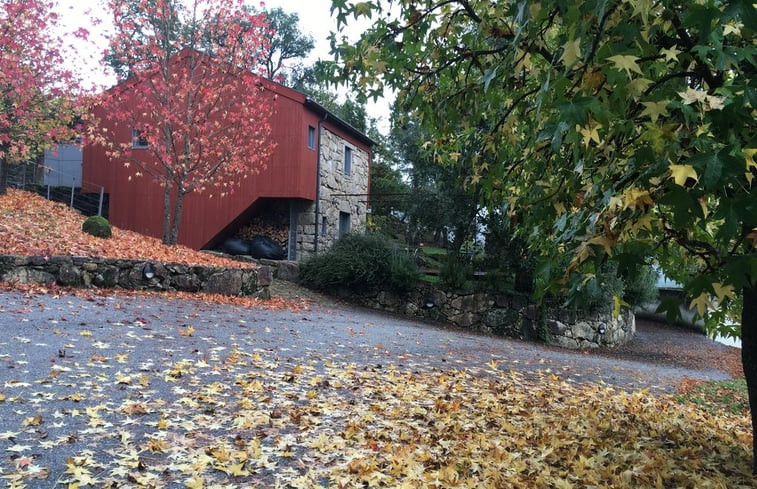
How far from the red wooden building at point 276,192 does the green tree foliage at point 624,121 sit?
10.9m

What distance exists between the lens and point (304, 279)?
14117 millimetres

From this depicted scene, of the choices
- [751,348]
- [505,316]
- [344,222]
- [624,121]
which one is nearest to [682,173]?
[624,121]

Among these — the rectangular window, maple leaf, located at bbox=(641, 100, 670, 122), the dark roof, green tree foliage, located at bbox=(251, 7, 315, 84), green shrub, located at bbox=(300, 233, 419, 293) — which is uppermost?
green tree foliage, located at bbox=(251, 7, 315, 84)

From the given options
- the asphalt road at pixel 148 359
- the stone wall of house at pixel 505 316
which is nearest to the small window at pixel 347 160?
the stone wall of house at pixel 505 316

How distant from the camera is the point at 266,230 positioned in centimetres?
1588

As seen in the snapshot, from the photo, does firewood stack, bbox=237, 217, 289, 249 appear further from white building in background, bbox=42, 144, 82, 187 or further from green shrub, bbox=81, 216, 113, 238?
white building in background, bbox=42, 144, 82, 187

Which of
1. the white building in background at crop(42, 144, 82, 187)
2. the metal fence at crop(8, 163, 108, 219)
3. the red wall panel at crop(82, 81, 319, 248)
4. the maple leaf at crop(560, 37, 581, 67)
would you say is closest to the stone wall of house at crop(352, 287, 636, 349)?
the red wall panel at crop(82, 81, 319, 248)

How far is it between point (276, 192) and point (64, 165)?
9.62 meters

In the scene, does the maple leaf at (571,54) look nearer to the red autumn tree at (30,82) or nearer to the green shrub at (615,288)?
the green shrub at (615,288)

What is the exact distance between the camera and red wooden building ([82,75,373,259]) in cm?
1484

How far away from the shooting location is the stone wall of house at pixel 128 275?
26.5ft

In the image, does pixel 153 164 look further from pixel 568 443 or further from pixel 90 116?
pixel 568 443

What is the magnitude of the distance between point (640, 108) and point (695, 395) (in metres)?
5.74

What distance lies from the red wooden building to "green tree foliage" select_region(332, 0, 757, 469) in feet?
35.7
